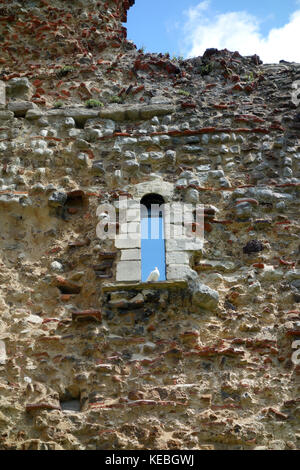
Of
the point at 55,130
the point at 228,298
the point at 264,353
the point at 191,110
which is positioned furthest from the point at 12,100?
the point at 264,353

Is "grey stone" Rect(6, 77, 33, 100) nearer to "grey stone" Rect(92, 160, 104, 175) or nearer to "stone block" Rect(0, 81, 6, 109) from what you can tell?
"stone block" Rect(0, 81, 6, 109)

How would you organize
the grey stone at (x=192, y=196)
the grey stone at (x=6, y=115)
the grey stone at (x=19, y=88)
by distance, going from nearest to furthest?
the grey stone at (x=192, y=196) → the grey stone at (x=6, y=115) → the grey stone at (x=19, y=88)

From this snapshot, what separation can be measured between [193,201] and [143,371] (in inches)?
78.3

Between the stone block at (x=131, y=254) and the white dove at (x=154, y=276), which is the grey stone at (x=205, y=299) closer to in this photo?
the white dove at (x=154, y=276)

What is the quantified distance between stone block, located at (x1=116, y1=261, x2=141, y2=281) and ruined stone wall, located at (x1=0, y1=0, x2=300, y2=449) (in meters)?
0.03

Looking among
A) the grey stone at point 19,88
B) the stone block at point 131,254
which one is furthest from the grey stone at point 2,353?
the grey stone at point 19,88

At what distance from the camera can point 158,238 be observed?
7602mm

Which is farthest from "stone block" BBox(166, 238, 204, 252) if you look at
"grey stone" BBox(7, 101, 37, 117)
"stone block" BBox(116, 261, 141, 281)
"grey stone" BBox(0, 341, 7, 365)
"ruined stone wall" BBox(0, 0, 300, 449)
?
"grey stone" BBox(7, 101, 37, 117)

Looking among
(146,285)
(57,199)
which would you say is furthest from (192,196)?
(57,199)

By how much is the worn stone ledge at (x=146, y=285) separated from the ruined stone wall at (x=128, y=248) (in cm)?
1

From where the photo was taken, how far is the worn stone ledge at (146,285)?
23.5ft

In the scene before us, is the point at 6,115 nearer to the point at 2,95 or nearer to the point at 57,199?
the point at 2,95

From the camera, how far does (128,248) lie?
751 cm

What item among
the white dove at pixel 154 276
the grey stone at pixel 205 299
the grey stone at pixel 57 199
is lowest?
the grey stone at pixel 205 299
